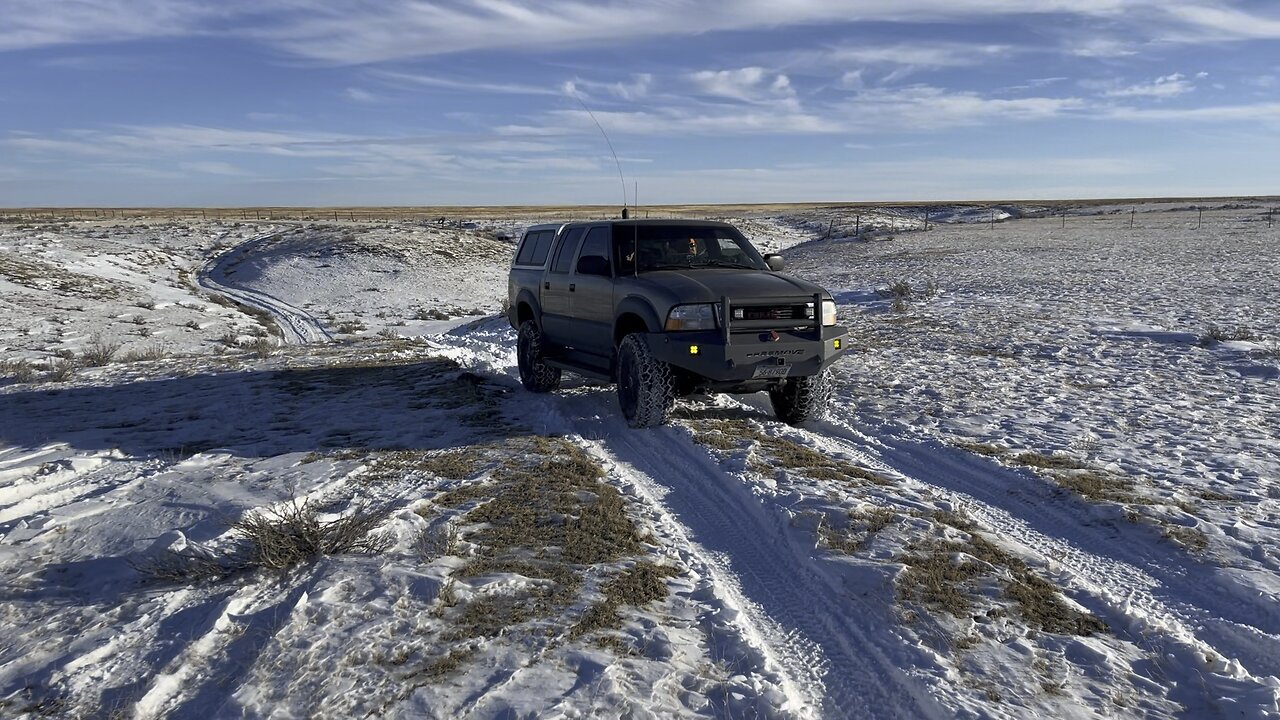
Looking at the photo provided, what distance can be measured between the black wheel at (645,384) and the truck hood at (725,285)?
0.58m

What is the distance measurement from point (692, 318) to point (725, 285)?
0.50 m

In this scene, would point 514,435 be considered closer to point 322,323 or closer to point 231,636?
point 231,636

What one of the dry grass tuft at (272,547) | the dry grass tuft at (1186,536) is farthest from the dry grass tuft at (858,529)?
the dry grass tuft at (272,547)

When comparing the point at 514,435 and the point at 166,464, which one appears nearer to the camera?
the point at 166,464

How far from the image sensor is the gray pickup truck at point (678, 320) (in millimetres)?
7512

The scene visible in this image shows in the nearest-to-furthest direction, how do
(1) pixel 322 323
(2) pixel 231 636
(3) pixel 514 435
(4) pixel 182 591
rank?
(2) pixel 231 636 → (4) pixel 182 591 → (3) pixel 514 435 → (1) pixel 322 323

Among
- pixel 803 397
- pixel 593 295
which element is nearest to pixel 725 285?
pixel 803 397

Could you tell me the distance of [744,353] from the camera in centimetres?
741

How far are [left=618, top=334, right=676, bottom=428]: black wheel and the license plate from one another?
813 millimetres

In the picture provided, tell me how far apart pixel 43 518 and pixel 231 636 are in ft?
7.75

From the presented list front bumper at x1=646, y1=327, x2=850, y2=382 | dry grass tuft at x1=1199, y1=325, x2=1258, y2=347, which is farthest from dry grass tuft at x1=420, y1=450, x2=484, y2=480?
dry grass tuft at x1=1199, y1=325, x2=1258, y2=347

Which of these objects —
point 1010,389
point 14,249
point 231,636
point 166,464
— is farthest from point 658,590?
point 14,249

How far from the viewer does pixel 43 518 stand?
5395 mm

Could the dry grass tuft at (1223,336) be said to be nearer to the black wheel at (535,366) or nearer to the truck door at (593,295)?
the truck door at (593,295)
